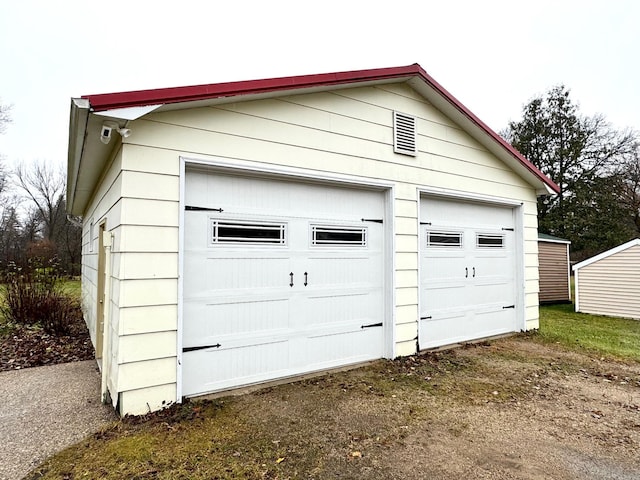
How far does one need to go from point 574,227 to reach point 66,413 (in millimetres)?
23514

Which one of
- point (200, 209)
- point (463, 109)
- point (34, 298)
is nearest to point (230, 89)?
point (200, 209)

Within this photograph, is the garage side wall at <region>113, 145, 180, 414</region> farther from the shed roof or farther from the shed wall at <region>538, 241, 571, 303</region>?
the shed wall at <region>538, 241, 571, 303</region>

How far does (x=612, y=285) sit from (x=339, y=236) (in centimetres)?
863

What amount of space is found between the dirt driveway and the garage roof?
8.03ft

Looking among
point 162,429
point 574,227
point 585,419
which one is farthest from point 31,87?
point 574,227

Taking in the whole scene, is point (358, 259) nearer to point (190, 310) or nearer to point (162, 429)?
point (190, 310)

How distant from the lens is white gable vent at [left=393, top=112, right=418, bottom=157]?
470cm

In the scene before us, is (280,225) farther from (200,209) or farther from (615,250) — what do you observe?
(615,250)

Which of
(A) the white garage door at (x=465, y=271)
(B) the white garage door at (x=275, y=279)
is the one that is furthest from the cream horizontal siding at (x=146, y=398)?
(A) the white garage door at (x=465, y=271)

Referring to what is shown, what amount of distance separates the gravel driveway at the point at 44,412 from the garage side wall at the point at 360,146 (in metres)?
2.26

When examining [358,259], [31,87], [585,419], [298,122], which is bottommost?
[585,419]

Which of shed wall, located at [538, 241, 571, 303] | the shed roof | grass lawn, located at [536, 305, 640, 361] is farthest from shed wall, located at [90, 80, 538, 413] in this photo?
shed wall, located at [538, 241, 571, 303]

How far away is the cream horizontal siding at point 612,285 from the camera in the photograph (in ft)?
28.0

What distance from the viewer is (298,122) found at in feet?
12.9
